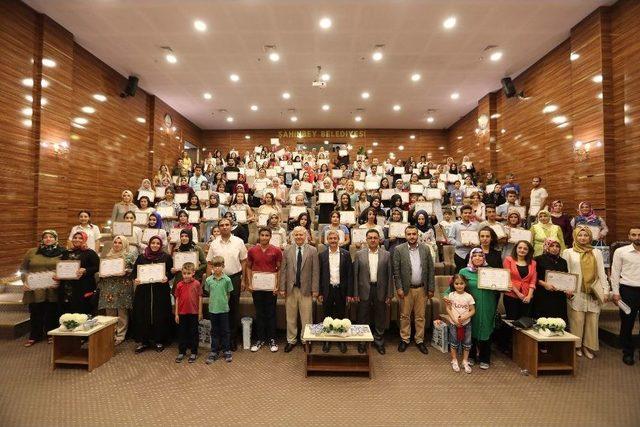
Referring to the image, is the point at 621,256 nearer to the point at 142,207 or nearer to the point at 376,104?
the point at 142,207

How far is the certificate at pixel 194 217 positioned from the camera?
6.85m

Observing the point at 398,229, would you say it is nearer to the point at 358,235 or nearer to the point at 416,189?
the point at 358,235

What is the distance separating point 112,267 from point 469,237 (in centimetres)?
501

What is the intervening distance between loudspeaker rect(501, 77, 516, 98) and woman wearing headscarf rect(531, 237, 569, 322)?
25.6 ft

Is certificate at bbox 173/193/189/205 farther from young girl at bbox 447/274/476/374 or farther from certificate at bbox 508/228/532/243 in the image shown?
certificate at bbox 508/228/532/243

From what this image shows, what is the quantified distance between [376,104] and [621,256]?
10375mm

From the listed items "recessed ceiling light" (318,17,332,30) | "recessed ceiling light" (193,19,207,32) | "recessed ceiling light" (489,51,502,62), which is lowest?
"recessed ceiling light" (193,19,207,32)

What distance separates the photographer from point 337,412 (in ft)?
10.5

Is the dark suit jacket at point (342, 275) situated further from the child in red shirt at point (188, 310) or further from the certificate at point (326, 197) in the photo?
the certificate at point (326, 197)

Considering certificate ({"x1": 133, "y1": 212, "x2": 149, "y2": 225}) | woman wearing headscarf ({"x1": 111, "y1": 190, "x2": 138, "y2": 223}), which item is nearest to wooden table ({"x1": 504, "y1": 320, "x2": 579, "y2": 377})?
certificate ({"x1": 133, "y1": 212, "x2": 149, "y2": 225})

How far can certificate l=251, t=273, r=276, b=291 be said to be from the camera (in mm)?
4477

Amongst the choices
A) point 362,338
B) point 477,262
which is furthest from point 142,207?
point 477,262

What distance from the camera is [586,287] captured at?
429 cm

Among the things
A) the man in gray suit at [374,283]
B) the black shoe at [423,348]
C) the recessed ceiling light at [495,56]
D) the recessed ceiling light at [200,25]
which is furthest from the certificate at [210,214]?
the recessed ceiling light at [495,56]
